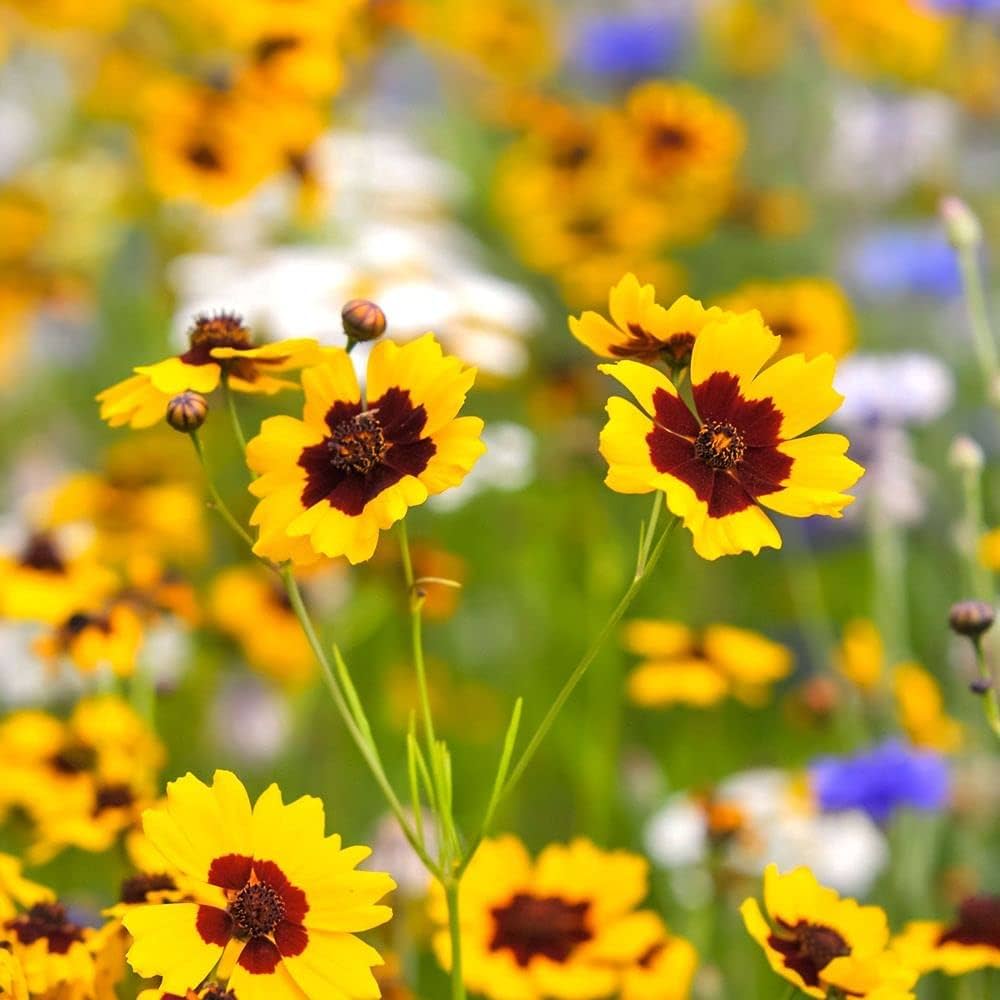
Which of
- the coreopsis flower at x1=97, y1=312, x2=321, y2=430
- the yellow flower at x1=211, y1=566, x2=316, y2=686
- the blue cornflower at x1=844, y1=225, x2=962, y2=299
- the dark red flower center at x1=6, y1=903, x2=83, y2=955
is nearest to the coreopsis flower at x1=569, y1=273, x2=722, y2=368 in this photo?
the coreopsis flower at x1=97, y1=312, x2=321, y2=430

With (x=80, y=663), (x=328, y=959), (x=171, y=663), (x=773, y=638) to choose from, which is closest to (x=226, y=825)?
(x=328, y=959)

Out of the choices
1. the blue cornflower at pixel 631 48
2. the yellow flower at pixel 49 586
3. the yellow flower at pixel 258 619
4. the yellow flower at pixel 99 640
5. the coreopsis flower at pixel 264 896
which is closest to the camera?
the coreopsis flower at pixel 264 896

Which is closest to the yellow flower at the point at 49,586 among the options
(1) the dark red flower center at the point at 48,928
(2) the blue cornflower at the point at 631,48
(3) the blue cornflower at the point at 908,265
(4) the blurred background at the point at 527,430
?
(4) the blurred background at the point at 527,430

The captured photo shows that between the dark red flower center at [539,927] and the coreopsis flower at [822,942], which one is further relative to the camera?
the dark red flower center at [539,927]

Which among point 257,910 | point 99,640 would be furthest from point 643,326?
point 99,640

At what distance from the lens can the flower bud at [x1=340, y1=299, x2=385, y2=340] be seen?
0.72 meters

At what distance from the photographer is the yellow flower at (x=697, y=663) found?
3.86 ft

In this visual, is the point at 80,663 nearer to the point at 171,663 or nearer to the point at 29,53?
the point at 171,663

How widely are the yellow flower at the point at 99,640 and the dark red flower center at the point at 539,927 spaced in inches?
12.1

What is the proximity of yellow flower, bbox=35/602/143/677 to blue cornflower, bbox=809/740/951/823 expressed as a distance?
0.50 meters

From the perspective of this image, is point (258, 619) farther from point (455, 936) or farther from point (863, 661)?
point (455, 936)

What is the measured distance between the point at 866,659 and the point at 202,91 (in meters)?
0.86

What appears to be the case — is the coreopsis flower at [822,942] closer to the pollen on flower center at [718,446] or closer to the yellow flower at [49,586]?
the pollen on flower center at [718,446]

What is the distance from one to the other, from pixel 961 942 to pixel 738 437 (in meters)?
0.28
